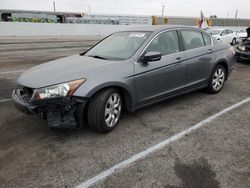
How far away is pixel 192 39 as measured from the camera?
5012 millimetres

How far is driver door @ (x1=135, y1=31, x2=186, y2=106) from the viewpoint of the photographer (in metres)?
3.95

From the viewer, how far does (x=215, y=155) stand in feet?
10.1

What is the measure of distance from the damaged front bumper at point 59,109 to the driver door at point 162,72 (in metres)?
1.08

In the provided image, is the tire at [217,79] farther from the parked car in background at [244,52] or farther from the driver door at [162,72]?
the parked car in background at [244,52]

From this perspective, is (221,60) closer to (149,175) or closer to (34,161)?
(149,175)

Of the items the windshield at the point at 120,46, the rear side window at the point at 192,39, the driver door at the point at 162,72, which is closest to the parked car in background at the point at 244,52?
the rear side window at the point at 192,39

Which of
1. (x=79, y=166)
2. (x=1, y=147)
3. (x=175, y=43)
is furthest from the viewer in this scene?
(x=175, y=43)

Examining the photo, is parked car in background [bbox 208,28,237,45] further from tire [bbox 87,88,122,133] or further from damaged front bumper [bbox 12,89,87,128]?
damaged front bumper [bbox 12,89,87,128]

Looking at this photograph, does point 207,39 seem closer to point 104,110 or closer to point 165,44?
point 165,44

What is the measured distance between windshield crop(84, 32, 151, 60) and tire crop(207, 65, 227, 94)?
208 cm

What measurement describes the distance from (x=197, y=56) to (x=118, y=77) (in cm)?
214

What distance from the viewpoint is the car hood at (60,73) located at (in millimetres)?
3307

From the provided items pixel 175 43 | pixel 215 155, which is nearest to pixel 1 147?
pixel 215 155

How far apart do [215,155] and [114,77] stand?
1770 millimetres
